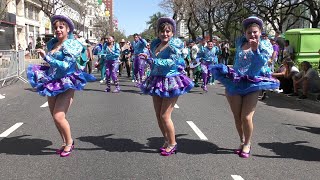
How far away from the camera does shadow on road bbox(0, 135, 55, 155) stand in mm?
5746

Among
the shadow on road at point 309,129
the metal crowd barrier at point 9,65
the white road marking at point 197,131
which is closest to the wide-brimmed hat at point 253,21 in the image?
the white road marking at point 197,131

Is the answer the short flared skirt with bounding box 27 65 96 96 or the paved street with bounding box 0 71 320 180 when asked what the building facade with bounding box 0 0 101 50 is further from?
the short flared skirt with bounding box 27 65 96 96

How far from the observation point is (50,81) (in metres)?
5.36

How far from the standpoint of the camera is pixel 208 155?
222 inches

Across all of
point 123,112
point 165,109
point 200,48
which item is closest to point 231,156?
point 165,109

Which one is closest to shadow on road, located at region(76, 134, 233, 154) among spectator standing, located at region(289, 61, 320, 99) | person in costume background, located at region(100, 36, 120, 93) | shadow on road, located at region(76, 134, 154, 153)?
shadow on road, located at region(76, 134, 154, 153)

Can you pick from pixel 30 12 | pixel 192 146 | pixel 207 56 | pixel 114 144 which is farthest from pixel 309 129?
pixel 30 12

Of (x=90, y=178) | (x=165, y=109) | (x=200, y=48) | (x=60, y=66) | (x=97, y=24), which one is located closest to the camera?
(x=90, y=178)

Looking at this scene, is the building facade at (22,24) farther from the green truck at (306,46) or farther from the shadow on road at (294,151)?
the shadow on road at (294,151)

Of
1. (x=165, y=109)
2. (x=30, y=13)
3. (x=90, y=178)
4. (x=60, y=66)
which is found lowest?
(x=90, y=178)

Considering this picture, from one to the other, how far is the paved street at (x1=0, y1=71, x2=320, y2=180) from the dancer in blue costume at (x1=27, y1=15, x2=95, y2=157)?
630 mm

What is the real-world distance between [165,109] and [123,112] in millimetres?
3874

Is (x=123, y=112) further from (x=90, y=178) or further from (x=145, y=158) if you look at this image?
→ (x=90, y=178)

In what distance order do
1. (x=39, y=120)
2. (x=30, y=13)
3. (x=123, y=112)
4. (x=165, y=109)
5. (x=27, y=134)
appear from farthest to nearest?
1. (x=30, y=13)
2. (x=123, y=112)
3. (x=39, y=120)
4. (x=27, y=134)
5. (x=165, y=109)
